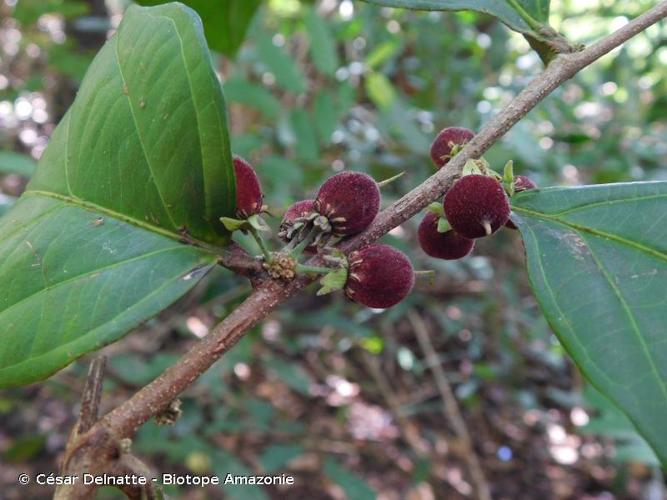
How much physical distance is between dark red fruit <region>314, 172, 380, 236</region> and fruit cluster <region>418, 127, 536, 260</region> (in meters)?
0.09

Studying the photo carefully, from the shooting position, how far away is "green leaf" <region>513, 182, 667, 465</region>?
2.20 feet

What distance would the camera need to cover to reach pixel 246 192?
842mm

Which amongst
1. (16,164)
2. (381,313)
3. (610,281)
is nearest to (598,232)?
(610,281)

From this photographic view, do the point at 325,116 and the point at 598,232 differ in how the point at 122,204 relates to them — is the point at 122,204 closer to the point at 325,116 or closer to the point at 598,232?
the point at 598,232

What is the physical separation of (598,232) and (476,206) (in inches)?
6.9

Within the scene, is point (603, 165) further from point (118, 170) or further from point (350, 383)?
point (118, 170)

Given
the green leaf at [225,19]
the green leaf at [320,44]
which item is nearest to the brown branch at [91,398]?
the green leaf at [225,19]

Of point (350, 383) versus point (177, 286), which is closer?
point (177, 286)

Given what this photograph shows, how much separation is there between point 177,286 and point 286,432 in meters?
2.06

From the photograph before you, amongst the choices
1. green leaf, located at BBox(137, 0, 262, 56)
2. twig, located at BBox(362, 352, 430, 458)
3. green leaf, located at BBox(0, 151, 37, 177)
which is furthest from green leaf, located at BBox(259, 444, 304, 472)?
green leaf, located at BBox(137, 0, 262, 56)

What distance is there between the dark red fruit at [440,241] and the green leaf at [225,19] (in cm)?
73

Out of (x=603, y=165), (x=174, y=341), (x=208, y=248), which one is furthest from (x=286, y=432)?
(x=208, y=248)

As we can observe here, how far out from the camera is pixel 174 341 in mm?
3449

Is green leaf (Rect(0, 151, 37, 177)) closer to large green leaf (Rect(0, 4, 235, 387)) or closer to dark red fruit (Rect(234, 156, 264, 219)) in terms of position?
large green leaf (Rect(0, 4, 235, 387))
